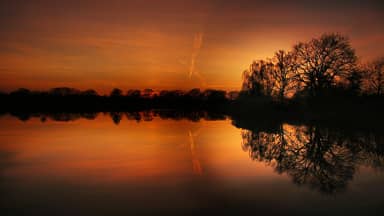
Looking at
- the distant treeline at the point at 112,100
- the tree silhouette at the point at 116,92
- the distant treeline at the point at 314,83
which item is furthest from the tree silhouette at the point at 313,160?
the tree silhouette at the point at 116,92

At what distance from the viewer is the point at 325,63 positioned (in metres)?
36.0

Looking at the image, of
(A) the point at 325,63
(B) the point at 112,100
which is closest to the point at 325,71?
(A) the point at 325,63

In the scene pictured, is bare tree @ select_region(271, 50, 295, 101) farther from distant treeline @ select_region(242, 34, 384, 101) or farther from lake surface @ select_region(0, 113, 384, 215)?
lake surface @ select_region(0, 113, 384, 215)

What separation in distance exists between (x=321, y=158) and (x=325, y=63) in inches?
1115

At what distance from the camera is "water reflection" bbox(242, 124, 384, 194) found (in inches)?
330

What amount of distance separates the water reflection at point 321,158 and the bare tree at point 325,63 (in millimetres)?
21528

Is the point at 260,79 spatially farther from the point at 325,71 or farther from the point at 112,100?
the point at 112,100

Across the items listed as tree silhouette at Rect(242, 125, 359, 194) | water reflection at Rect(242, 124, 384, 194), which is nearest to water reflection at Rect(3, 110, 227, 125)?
tree silhouette at Rect(242, 125, 359, 194)

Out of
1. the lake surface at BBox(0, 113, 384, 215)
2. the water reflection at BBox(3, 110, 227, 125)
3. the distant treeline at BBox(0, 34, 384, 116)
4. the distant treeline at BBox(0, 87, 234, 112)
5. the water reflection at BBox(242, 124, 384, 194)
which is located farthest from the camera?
the distant treeline at BBox(0, 87, 234, 112)

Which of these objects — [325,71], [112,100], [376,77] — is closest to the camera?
[325,71]

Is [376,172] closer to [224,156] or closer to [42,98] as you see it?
[224,156]

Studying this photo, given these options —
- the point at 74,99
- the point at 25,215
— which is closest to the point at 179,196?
the point at 25,215

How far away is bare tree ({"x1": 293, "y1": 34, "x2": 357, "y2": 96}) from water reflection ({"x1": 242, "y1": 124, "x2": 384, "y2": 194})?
70.6 feet

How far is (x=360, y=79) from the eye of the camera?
34375mm
